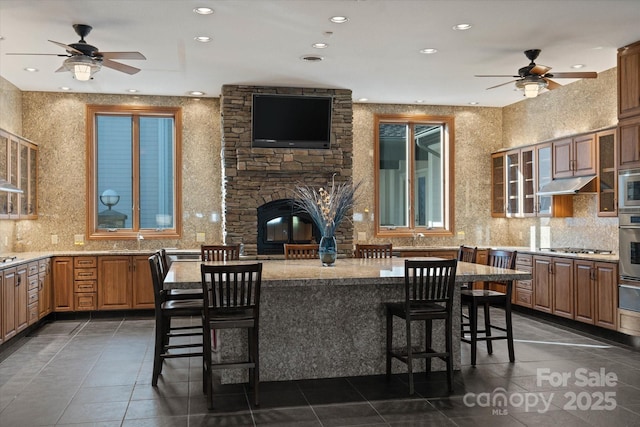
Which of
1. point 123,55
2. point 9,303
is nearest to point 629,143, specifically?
point 123,55

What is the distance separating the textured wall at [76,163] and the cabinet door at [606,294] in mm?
4958

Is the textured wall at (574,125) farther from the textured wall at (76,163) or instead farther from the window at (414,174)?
the textured wall at (76,163)

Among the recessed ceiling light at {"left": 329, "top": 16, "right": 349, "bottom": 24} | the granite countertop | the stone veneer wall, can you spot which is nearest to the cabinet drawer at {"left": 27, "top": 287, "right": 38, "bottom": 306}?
the granite countertop

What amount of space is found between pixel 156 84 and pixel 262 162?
1689 millimetres

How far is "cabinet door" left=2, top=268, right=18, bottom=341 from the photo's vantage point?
586cm

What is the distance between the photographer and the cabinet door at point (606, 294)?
20.3 ft

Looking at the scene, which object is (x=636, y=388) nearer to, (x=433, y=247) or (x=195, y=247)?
(x=433, y=247)

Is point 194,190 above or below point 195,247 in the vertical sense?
above

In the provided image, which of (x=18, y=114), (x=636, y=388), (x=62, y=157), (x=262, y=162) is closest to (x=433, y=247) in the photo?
(x=262, y=162)

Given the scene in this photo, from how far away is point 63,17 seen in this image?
5.22m

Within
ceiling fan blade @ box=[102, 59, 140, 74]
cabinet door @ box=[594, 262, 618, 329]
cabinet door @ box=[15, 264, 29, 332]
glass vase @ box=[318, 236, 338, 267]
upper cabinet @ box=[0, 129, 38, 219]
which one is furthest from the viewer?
upper cabinet @ box=[0, 129, 38, 219]

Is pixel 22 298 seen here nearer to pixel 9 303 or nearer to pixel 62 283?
pixel 9 303

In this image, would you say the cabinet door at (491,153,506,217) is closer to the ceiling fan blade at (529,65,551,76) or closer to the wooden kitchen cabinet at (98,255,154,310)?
the ceiling fan blade at (529,65,551,76)

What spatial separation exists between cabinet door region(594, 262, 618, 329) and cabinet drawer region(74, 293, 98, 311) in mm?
6016
